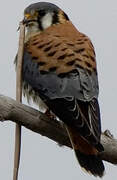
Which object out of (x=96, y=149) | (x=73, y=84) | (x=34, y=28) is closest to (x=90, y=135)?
(x=96, y=149)

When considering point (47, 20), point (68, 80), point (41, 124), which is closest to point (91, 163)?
point (41, 124)

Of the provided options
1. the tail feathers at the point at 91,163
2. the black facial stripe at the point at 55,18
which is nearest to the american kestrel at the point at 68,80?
the tail feathers at the point at 91,163

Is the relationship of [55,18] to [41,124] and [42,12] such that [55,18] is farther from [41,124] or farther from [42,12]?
[41,124]

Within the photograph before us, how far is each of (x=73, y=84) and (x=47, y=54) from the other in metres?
0.39

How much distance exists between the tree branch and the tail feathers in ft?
0.16

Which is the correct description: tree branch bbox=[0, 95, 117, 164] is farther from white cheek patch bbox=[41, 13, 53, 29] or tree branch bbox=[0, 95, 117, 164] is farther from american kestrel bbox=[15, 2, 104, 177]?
white cheek patch bbox=[41, 13, 53, 29]

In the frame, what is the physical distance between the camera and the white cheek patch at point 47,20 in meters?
5.16

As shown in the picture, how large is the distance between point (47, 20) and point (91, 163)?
5.32 ft

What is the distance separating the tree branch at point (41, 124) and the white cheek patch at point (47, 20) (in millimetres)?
1146

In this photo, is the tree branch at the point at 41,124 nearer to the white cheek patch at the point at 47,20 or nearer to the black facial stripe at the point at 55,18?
the white cheek patch at the point at 47,20

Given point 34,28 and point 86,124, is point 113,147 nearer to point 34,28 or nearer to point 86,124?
point 86,124

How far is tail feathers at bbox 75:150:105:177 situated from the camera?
402 cm

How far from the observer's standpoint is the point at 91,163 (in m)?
4.07

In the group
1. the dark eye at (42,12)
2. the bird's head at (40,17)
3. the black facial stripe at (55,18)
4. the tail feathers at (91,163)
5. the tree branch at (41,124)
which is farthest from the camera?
the black facial stripe at (55,18)
